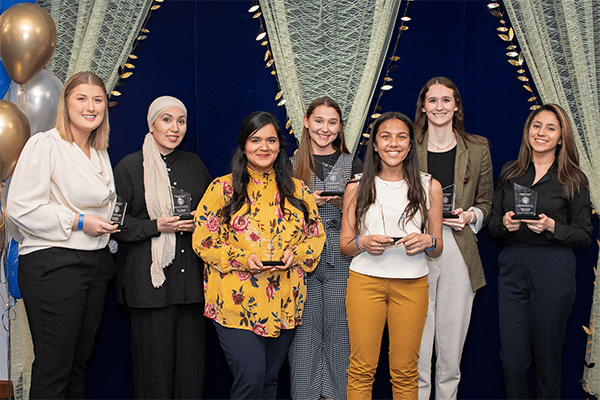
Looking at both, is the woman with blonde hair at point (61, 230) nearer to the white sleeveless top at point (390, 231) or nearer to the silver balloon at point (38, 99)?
the silver balloon at point (38, 99)

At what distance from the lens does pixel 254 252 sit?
2316mm

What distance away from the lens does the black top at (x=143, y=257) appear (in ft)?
8.42

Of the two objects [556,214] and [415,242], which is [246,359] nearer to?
[415,242]

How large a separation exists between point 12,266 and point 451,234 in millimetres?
2365

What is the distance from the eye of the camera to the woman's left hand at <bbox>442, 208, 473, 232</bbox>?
8.75ft

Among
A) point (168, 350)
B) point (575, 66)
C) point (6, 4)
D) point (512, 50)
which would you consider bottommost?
point (168, 350)

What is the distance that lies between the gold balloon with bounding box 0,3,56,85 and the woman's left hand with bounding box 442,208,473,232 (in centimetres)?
234

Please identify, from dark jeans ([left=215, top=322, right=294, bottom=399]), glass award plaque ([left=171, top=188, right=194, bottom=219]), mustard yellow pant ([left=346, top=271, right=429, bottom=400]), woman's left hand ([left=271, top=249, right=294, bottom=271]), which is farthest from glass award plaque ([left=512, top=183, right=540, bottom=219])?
glass award plaque ([left=171, top=188, right=194, bottom=219])

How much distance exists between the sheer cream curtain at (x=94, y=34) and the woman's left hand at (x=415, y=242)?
6.82 ft

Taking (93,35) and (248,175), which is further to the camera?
(93,35)

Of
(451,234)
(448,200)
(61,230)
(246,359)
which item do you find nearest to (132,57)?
(61,230)

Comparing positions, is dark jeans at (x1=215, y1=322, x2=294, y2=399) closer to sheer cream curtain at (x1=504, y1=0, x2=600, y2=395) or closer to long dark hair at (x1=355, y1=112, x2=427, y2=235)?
long dark hair at (x1=355, y1=112, x2=427, y2=235)

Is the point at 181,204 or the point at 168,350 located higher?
the point at 181,204

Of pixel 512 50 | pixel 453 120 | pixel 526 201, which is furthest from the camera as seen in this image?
pixel 512 50
